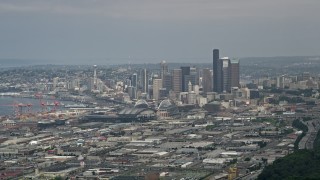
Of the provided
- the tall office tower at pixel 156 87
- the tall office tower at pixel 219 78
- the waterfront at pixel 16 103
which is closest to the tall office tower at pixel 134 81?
the tall office tower at pixel 156 87

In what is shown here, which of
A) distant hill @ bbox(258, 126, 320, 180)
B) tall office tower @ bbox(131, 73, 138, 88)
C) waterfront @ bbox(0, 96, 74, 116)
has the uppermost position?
tall office tower @ bbox(131, 73, 138, 88)

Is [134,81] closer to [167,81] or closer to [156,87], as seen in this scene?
[167,81]

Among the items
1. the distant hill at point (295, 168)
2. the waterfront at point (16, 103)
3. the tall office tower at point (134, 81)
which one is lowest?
the waterfront at point (16, 103)

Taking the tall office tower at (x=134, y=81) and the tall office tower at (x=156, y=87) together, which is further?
the tall office tower at (x=134, y=81)

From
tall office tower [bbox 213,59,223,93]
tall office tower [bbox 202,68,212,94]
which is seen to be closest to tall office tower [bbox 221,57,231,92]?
tall office tower [bbox 213,59,223,93]

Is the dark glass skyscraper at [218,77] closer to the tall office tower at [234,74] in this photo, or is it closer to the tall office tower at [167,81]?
the tall office tower at [234,74]

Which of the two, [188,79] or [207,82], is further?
[188,79]

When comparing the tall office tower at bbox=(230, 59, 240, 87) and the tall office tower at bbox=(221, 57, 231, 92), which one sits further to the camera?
the tall office tower at bbox=(230, 59, 240, 87)

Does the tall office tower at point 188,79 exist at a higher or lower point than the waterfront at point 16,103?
higher

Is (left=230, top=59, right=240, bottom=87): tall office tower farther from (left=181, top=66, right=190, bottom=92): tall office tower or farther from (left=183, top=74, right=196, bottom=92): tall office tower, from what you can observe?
(left=181, top=66, right=190, bottom=92): tall office tower

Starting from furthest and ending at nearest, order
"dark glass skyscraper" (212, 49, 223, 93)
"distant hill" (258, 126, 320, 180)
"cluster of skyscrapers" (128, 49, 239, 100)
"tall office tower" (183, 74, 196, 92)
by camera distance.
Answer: "tall office tower" (183, 74, 196, 92), "dark glass skyscraper" (212, 49, 223, 93), "cluster of skyscrapers" (128, 49, 239, 100), "distant hill" (258, 126, 320, 180)

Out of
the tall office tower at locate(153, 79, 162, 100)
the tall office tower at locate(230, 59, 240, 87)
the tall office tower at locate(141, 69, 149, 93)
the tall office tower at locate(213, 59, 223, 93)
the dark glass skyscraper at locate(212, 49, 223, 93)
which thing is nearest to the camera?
the tall office tower at locate(153, 79, 162, 100)

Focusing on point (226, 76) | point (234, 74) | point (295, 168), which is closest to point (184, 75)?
point (226, 76)
